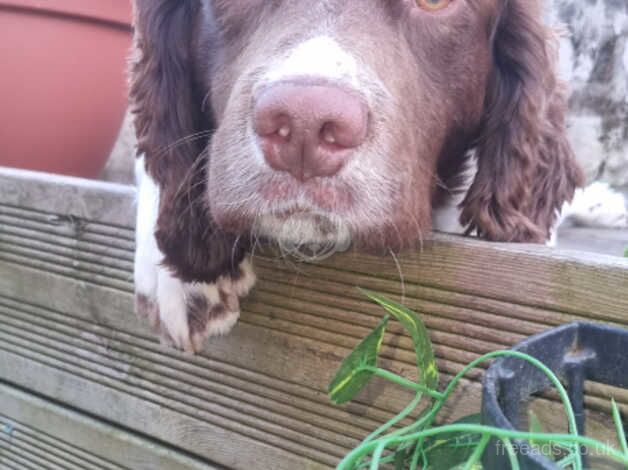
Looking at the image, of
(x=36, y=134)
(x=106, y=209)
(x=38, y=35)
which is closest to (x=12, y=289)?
(x=106, y=209)

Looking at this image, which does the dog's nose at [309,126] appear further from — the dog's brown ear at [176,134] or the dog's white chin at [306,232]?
the dog's brown ear at [176,134]

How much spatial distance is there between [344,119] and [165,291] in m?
0.80

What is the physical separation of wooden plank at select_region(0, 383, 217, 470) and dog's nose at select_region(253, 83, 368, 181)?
99 cm

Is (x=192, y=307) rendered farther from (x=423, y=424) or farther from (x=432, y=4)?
(x=432, y=4)

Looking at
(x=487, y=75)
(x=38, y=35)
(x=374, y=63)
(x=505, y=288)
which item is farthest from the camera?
(x=38, y=35)

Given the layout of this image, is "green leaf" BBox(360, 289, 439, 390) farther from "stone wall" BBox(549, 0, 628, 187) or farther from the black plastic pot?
"stone wall" BBox(549, 0, 628, 187)

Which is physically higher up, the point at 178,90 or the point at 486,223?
the point at 178,90

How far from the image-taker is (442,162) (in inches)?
77.7

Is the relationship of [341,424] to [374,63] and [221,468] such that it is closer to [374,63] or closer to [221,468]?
[221,468]

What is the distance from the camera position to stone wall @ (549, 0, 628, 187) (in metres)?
3.79

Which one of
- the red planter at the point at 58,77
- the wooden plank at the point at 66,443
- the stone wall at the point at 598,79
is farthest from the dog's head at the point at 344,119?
the stone wall at the point at 598,79

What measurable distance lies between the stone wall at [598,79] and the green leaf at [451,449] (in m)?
Answer: 3.19

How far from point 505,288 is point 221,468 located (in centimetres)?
96

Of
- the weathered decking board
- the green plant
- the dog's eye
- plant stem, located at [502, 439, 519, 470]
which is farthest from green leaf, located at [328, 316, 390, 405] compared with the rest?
the dog's eye
